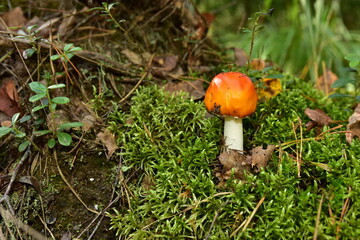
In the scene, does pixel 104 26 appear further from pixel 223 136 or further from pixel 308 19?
pixel 308 19

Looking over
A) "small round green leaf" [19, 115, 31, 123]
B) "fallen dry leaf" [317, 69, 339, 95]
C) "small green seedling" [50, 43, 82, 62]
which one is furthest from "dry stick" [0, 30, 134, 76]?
"fallen dry leaf" [317, 69, 339, 95]

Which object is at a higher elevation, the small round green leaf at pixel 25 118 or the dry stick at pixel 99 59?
the dry stick at pixel 99 59

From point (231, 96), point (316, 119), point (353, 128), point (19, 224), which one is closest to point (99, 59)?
point (231, 96)

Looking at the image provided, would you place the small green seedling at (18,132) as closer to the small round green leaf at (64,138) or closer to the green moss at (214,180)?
the small round green leaf at (64,138)

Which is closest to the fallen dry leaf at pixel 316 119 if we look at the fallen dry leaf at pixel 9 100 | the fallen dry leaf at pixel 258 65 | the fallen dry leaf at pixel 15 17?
the fallen dry leaf at pixel 258 65

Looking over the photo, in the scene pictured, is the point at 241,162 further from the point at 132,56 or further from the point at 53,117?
the point at 132,56
